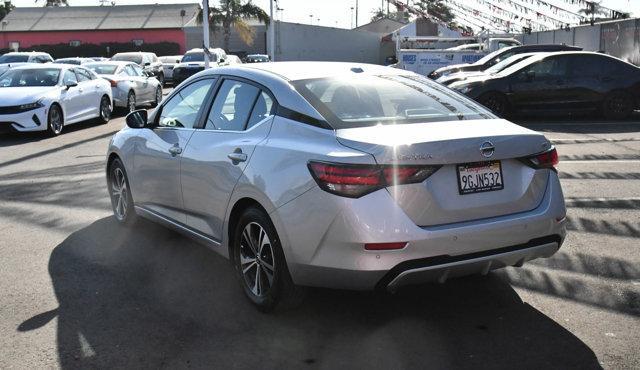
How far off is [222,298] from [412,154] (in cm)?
182

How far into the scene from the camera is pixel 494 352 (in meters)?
3.71

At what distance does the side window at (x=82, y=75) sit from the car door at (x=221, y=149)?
Answer: 1127cm

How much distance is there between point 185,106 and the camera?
5.45 m

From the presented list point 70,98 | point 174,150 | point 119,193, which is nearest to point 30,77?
point 70,98

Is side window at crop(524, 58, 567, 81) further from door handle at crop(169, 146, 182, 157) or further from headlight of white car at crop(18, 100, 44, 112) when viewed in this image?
door handle at crop(169, 146, 182, 157)

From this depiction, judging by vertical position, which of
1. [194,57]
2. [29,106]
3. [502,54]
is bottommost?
[29,106]

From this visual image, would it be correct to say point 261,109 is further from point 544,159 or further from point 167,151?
point 544,159

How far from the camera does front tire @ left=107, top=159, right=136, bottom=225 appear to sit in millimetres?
6285

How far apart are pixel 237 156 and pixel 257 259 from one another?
69cm

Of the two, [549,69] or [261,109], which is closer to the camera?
[261,109]

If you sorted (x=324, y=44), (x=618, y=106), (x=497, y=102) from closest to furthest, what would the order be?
(x=497, y=102) < (x=618, y=106) < (x=324, y=44)

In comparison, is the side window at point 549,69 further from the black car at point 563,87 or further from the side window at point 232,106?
the side window at point 232,106

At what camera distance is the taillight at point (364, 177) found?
358 centimetres

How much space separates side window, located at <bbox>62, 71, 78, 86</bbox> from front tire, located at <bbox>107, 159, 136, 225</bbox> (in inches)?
342
